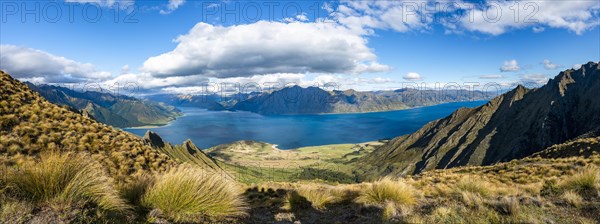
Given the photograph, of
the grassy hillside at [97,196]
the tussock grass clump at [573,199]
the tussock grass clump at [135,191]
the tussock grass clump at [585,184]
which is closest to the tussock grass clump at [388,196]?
the tussock grass clump at [573,199]

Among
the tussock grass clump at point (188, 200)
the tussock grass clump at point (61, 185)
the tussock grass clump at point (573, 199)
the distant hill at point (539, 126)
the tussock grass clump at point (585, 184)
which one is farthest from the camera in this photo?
the distant hill at point (539, 126)

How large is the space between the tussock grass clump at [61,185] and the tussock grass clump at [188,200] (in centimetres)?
69

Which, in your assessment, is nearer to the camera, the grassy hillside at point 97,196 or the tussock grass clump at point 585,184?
the grassy hillside at point 97,196

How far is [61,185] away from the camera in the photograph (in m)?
6.20

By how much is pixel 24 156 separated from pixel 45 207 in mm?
11374

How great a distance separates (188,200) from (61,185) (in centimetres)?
242

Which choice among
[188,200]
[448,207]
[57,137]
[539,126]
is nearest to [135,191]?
[188,200]

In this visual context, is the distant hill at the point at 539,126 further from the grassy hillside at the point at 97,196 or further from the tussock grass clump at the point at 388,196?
the grassy hillside at the point at 97,196

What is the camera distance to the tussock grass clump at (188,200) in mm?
6883

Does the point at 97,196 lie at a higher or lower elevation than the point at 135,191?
higher

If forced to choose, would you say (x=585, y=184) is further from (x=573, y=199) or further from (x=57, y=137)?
(x=57, y=137)

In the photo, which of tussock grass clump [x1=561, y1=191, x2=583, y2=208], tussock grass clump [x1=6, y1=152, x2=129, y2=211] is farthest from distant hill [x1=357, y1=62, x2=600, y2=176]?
tussock grass clump [x1=6, y1=152, x2=129, y2=211]

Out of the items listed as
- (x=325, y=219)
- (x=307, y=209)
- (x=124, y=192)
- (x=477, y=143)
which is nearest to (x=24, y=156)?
(x=124, y=192)

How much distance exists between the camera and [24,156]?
1395 centimetres
